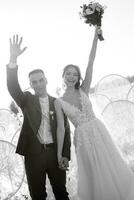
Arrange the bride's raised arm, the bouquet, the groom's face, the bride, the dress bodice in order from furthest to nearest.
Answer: the bouquet
the bride's raised arm
the dress bodice
the bride
the groom's face

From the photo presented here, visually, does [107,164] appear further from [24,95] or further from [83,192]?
[24,95]

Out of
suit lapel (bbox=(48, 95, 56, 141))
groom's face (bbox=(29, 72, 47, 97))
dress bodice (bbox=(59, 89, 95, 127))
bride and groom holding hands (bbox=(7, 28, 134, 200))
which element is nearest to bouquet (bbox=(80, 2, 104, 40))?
bride and groom holding hands (bbox=(7, 28, 134, 200))

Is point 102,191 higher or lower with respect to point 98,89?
lower

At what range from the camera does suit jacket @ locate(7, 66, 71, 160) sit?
15.3ft

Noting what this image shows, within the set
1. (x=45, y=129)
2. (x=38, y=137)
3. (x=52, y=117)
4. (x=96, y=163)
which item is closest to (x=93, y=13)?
(x=52, y=117)

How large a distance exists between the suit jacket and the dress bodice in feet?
0.98

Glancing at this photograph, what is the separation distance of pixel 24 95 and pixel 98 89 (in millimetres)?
12824

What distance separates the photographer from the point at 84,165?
5137 millimetres

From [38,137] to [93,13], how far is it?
7.43 ft

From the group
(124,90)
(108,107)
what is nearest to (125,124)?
(108,107)

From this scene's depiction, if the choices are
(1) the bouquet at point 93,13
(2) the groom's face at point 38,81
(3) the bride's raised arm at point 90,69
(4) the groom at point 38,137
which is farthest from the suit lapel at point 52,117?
(1) the bouquet at point 93,13

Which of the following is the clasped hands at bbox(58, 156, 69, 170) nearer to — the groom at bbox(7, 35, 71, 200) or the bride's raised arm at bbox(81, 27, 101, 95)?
the groom at bbox(7, 35, 71, 200)

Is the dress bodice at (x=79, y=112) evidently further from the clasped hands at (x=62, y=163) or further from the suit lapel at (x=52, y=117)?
the clasped hands at (x=62, y=163)

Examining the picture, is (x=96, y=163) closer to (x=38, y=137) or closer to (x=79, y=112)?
(x=79, y=112)
